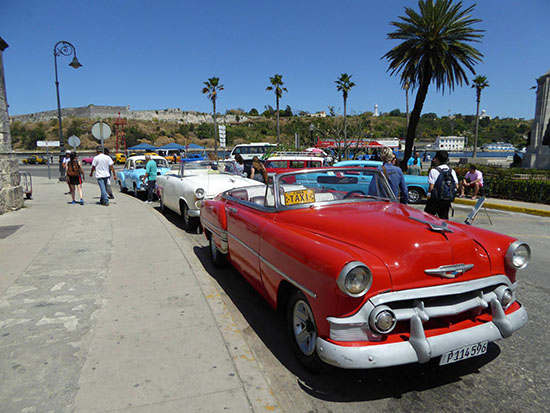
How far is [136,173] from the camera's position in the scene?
13789mm

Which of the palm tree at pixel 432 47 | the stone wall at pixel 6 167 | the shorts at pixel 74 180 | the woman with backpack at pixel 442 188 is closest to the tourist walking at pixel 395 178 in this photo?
the woman with backpack at pixel 442 188

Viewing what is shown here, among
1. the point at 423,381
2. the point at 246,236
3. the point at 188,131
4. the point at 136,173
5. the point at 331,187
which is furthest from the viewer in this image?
the point at 188,131

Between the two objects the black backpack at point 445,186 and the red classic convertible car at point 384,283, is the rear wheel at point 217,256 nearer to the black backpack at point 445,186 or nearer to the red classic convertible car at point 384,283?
the red classic convertible car at point 384,283

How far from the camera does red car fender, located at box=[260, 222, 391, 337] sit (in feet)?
8.02

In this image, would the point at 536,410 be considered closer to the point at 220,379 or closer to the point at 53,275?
the point at 220,379

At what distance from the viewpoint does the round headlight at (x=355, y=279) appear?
93.8 inches

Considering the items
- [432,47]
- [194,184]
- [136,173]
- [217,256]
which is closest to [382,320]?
[217,256]

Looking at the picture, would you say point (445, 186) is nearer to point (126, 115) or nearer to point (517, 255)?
point (517, 255)

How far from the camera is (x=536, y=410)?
99.2 inches

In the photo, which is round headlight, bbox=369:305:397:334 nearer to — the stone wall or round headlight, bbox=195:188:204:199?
round headlight, bbox=195:188:204:199

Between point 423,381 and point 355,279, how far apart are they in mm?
1184

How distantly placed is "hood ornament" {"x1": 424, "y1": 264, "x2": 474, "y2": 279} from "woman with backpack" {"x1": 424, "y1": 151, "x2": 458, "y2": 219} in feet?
12.7

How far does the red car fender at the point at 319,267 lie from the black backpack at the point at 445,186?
3971 mm

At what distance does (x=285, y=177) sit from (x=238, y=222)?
829 mm
